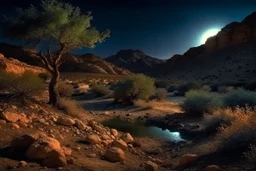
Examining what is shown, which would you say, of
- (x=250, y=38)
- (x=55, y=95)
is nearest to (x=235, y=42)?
(x=250, y=38)

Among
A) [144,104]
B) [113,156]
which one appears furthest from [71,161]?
[144,104]

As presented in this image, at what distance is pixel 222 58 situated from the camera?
10819 centimetres

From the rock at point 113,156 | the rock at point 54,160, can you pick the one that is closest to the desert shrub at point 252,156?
the rock at point 113,156

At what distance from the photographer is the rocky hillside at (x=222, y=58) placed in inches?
3723

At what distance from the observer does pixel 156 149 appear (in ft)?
51.6

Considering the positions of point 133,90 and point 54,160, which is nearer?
point 54,160

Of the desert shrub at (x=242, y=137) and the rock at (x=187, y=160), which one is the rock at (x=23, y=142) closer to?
the rock at (x=187, y=160)

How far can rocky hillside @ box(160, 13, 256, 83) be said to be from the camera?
9456 cm

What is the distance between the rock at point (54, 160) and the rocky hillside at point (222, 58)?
265 feet

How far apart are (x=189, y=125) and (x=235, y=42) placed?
323 feet

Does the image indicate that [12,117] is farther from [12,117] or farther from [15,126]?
[15,126]

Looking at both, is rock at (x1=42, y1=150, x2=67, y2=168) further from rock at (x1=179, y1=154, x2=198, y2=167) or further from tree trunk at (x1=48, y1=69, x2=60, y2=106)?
tree trunk at (x1=48, y1=69, x2=60, y2=106)

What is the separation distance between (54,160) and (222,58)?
103590 millimetres

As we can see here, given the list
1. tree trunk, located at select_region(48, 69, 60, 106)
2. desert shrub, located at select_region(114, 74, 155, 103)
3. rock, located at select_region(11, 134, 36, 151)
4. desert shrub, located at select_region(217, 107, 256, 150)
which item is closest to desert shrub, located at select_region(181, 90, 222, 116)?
desert shrub, located at select_region(114, 74, 155, 103)
